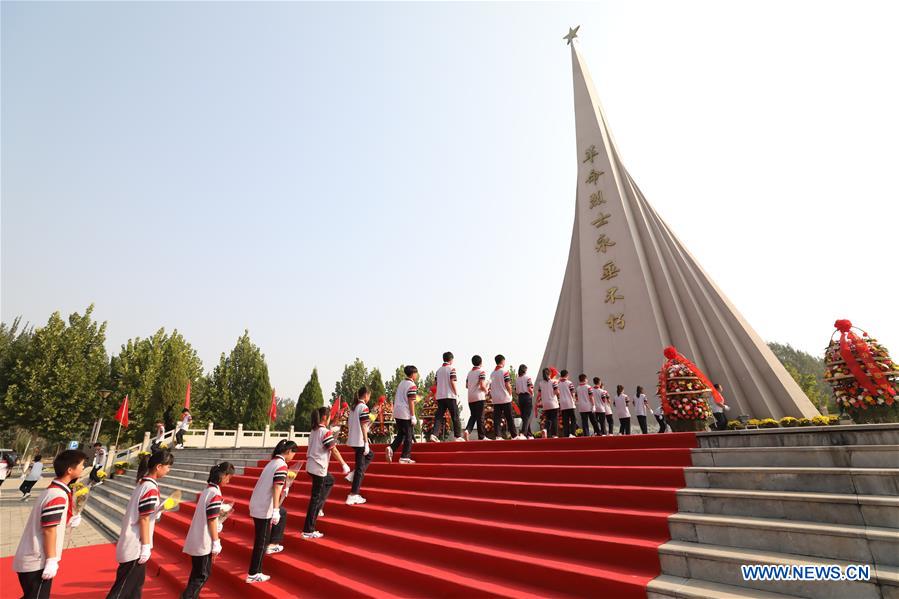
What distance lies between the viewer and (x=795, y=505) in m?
3.49

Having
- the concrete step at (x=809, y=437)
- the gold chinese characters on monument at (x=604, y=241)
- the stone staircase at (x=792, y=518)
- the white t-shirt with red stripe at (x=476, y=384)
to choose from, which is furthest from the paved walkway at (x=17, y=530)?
the gold chinese characters on monument at (x=604, y=241)

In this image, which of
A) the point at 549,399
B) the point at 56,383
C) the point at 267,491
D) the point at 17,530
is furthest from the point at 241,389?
the point at 267,491

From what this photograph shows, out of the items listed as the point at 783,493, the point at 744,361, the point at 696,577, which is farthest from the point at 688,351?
the point at 696,577

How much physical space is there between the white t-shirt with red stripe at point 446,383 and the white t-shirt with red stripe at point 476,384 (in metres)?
0.52

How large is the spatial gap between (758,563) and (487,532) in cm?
245

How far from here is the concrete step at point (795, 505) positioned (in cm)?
314

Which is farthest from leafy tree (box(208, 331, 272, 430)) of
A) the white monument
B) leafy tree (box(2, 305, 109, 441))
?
the white monument

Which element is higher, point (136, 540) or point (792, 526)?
point (792, 526)

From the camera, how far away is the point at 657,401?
13.6m

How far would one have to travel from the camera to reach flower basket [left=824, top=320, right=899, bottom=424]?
5.48 metres

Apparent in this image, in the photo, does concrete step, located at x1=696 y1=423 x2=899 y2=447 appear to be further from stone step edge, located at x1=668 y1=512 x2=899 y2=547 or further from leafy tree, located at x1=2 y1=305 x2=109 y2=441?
leafy tree, located at x1=2 y1=305 x2=109 y2=441

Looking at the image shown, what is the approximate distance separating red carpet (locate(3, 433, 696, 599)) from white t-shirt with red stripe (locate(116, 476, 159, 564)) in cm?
153

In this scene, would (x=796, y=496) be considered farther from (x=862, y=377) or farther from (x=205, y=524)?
(x=205, y=524)

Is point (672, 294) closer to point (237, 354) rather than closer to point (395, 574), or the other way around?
point (395, 574)
